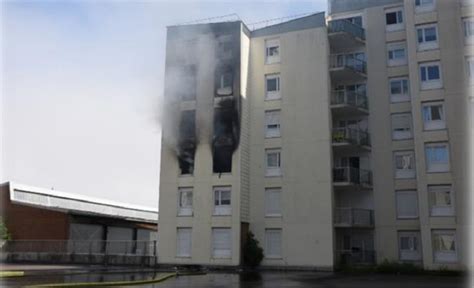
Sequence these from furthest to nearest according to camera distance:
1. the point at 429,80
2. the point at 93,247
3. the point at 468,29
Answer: the point at 93,247
the point at 429,80
the point at 468,29

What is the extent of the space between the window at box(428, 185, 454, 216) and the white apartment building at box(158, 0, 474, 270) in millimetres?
65

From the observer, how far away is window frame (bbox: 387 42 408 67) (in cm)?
3663

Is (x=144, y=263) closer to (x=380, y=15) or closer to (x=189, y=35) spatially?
(x=189, y=35)

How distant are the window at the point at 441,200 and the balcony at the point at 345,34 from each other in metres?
11.4

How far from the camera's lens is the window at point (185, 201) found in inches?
1409

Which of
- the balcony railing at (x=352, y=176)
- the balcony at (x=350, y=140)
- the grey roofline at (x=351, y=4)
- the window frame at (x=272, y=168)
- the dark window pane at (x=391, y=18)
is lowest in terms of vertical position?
the balcony railing at (x=352, y=176)

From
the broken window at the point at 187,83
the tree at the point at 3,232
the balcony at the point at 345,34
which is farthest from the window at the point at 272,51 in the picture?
the tree at the point at 3,232

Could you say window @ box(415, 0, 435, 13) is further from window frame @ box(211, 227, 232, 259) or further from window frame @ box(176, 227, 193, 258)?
window frame @ box(176, 227, 193, 258)

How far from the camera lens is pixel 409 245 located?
111 feet

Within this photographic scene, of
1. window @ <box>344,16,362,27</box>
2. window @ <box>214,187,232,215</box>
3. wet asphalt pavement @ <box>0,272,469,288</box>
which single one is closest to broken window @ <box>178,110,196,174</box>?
window @ <box>214,187,232,215</box>

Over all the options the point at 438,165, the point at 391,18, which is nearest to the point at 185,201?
the point at 438,165

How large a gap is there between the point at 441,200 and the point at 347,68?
10540mm

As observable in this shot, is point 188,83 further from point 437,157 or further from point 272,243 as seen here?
point 437,157

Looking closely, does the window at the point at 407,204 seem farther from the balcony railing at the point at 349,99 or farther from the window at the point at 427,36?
the window at the point at 427,36
